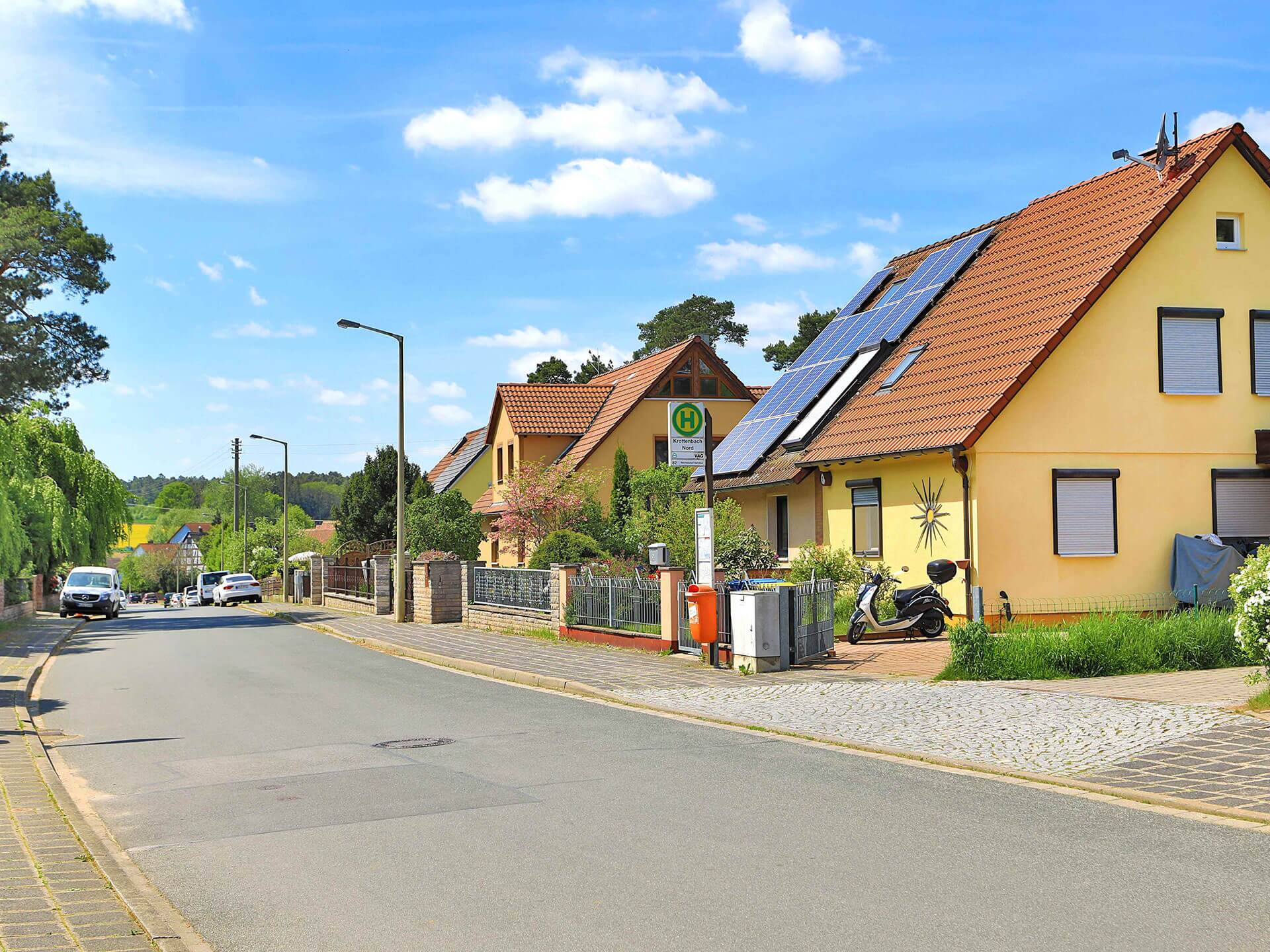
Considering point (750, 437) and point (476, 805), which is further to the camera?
point (750, 437)

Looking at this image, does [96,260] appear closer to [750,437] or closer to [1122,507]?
[750,437]

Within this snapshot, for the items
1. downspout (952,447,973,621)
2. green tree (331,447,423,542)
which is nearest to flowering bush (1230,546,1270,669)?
downspout (952,447,973,621)

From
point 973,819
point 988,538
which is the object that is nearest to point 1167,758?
point 973,819

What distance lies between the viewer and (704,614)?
60.2 feet

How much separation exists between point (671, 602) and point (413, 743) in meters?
8.45

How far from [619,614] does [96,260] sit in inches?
1140

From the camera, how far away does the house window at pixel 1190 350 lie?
917 inches

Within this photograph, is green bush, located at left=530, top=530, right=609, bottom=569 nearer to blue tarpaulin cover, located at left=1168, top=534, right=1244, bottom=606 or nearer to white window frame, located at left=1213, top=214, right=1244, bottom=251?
blue tarpaulin cover, located at left=1168, top=534, right=1244, bottom=606

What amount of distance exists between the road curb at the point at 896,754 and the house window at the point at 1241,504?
534 inches

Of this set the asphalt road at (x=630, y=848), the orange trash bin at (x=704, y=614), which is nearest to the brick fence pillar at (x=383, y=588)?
the orange trash bin at (x=704, y=614)

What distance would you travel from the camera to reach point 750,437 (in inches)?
1220

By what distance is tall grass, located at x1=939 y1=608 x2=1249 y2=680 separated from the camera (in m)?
15.9

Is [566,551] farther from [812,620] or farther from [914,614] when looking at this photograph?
[812,620]

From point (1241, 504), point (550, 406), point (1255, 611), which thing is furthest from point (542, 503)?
point (1255, 611)
